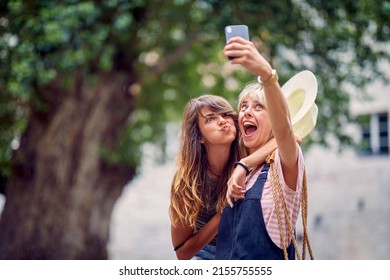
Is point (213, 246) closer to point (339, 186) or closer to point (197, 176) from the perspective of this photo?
point (197, 176)

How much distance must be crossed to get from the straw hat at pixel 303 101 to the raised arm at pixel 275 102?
29cm

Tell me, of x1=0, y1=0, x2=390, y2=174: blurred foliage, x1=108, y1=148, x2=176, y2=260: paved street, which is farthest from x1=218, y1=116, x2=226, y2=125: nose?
x1=108, y1=148, x2=176, y2=260: paved street

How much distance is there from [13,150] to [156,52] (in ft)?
10.0

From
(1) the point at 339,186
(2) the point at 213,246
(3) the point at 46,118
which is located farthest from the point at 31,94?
(1) the point at 339,186

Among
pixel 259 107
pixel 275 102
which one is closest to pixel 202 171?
pixel 259 107

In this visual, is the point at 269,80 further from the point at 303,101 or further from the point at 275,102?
the point at 303,101

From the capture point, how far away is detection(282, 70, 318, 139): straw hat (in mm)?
2967

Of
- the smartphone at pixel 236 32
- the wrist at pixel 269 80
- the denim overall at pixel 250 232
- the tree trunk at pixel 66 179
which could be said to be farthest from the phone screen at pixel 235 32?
the tree trunk at pixel 66 179

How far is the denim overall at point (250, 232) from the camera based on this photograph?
8.83ft

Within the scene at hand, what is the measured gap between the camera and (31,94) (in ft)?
31.4

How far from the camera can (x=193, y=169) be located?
10.1ft

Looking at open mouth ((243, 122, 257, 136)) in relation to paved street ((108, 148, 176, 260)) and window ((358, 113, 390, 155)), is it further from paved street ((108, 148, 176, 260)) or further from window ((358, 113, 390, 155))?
paved street ((108, 148, 176, 260))

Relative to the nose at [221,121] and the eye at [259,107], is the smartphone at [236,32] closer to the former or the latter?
the eye at [259,107]

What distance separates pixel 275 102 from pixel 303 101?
57 centimetres
